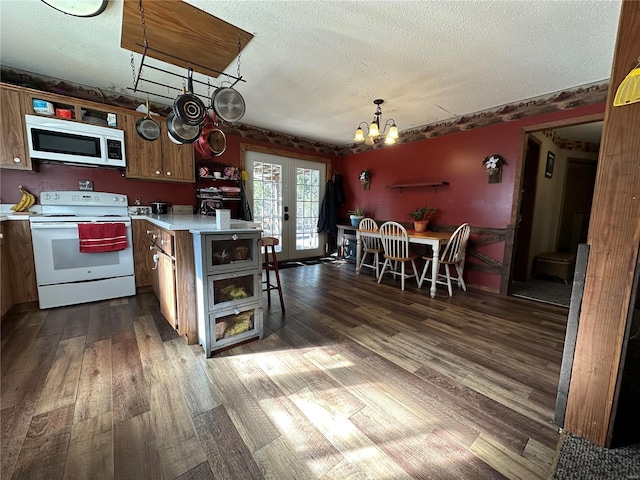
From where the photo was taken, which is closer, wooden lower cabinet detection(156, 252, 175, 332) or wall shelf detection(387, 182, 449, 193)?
wooden lower cabinet detection(156, 252, 175, 332)

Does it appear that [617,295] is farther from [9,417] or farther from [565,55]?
[9,417]

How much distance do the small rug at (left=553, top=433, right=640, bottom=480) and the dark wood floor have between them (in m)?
0.06

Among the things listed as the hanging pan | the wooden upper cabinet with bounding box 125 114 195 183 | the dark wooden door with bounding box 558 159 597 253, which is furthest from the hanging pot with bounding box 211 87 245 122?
the dark wooden door with bounding box 558 159 597 253

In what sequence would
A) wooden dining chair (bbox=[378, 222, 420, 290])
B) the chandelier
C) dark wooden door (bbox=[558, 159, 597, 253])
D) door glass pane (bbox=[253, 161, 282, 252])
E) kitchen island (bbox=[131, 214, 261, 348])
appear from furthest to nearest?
dark wooden door (bbox=[558, 159, 597, 253]), door glass pane (bbox=[253, 161, 282, 252]), wooden dining chair (bbox=[378, 222, 420, 290]), the chandelier, kitchen island (bbox=[131, 214, 261, 348])

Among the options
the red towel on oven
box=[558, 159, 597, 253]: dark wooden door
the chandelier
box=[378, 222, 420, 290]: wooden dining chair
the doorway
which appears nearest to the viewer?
the red towel on oven

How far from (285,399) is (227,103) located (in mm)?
2077

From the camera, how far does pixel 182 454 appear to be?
3.76 feet

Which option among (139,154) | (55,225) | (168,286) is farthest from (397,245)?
(55,225)

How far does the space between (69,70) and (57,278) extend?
2.05m

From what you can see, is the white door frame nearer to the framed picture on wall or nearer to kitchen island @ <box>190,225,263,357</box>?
kitchen island @ <box>190,225,263,357</box>

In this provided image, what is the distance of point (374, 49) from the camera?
2.10 meters

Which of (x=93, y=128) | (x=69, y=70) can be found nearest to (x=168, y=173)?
(x=93, y=128)

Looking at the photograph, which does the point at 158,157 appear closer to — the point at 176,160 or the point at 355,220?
the point at 176,160

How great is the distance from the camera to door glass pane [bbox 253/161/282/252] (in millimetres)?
4586
